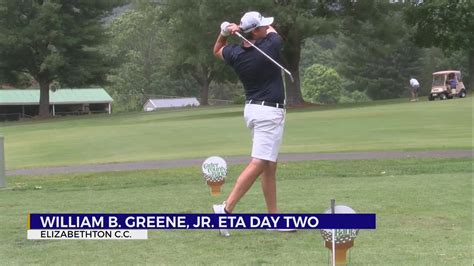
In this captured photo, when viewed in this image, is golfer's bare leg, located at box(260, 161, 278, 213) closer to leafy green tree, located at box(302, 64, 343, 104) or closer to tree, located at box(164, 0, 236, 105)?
tree, located at box(164, 0, 236, 105)

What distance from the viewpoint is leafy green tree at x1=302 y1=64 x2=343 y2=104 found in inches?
4464

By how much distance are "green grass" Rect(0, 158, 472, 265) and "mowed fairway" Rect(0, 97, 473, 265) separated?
0.04 ft

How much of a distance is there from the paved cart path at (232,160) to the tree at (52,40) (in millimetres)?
37716

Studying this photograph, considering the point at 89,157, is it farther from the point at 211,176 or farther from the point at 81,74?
the point at 81,74

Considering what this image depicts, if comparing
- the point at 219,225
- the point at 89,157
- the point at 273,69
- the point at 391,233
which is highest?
the point at 273,69

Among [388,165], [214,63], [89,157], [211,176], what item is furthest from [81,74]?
[211,176]

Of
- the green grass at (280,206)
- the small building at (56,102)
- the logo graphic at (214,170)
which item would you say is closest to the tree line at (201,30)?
the small building at (56,102)

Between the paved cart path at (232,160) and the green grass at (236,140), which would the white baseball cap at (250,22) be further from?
the green grass at (236,140)

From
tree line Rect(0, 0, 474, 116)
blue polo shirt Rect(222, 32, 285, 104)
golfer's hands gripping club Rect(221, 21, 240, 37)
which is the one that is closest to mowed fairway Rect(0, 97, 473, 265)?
blue polo shirt Rect(222, 32, 285, 104)

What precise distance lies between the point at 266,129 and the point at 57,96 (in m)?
76.1

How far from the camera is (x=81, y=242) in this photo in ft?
18.8

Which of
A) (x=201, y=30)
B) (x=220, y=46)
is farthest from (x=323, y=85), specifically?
(x=220, y=46)

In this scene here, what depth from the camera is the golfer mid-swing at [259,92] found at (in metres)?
6.00

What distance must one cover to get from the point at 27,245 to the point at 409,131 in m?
16.9
